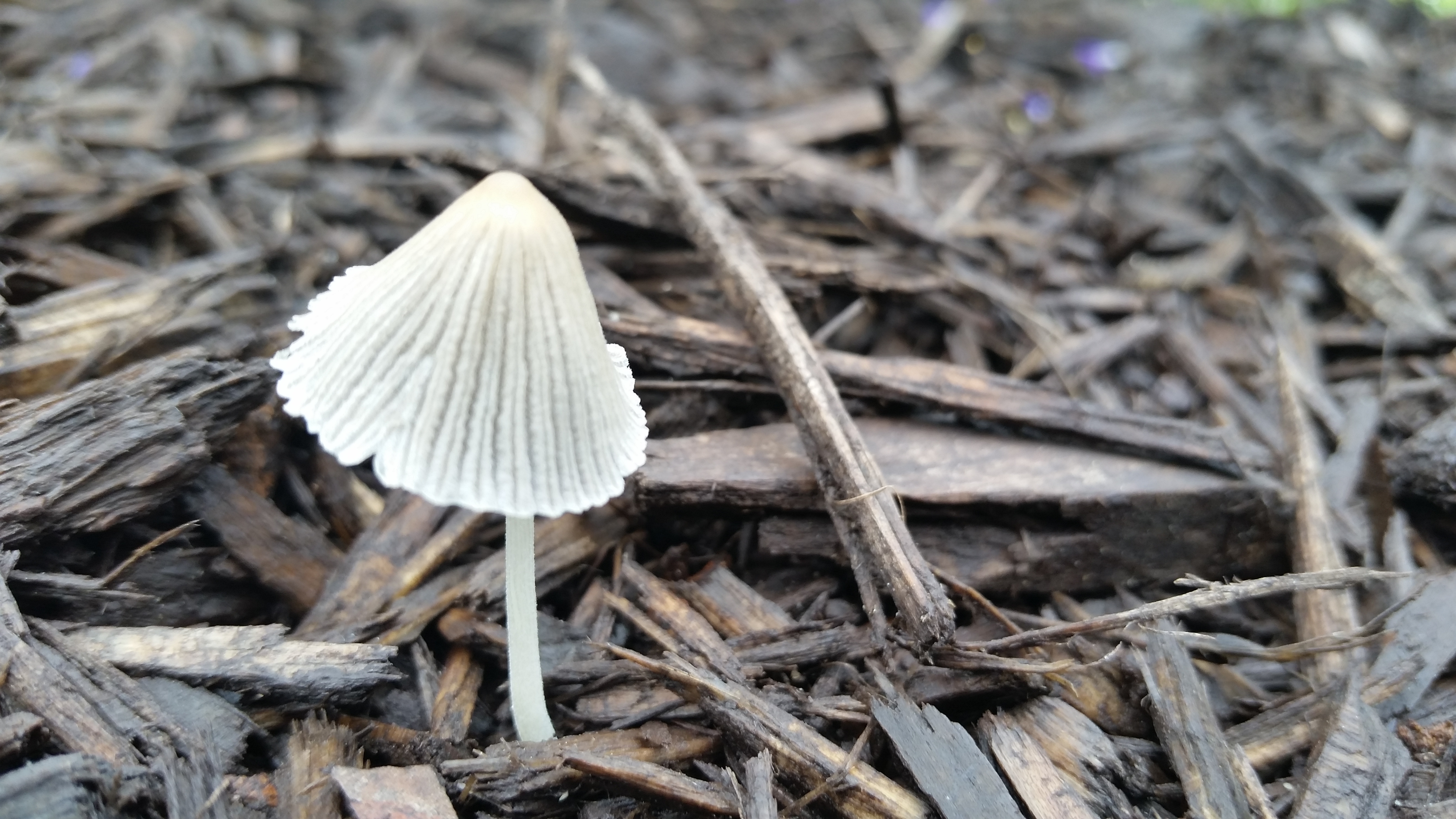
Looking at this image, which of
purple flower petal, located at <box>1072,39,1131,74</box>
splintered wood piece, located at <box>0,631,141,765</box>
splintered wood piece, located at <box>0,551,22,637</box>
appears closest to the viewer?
splintered wood piece, located at <box>0,631,141,765</box>

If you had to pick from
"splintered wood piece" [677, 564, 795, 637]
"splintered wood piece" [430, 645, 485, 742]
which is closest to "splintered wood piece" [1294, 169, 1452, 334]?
"splintered wood piece" [677, 564, 795, 637]

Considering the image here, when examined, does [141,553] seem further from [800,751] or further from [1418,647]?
[1418,647]

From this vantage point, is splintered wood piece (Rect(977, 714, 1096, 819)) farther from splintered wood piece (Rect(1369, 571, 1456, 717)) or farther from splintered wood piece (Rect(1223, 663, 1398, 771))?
splintered wood piece (Rect(1369, 571, 1456, 717))

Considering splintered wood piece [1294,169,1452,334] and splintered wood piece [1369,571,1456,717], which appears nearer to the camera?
splintered wood piece [1369,571,1456,717]

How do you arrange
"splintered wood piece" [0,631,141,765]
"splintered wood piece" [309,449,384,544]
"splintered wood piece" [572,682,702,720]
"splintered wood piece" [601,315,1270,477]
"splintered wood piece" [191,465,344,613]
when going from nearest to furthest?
"splintered wood piece" [0,631,141,765], "splintered wood piece" [572,682,702,720], "splintered wood piece" [191,465,344,613], "splintered wood piece" [309,449,384,544], "splintered wood piece" [601,315,1270,477]

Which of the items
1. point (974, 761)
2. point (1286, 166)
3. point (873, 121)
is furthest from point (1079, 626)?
point (1286, 166)

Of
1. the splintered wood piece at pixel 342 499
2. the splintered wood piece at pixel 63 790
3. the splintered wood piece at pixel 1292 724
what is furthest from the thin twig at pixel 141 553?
the splintered wood piece at pixel 1292 724

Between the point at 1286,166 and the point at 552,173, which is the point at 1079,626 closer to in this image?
the point at 552,173

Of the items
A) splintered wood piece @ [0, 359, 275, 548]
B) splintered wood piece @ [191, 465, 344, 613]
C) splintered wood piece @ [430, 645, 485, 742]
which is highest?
splintered wood piece @ [0, 359, 275, 548]
